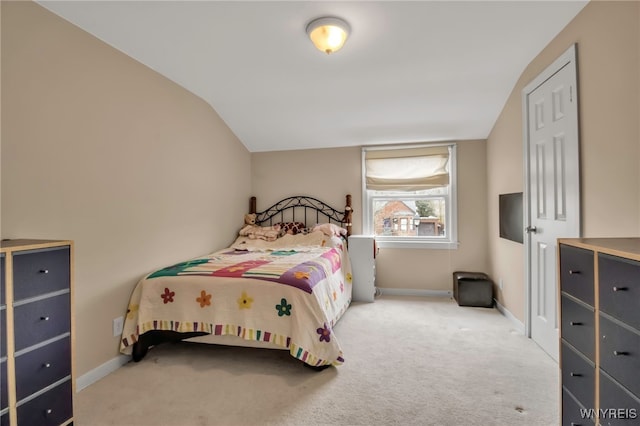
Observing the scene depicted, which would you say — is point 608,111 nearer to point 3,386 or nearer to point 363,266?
point 363,266

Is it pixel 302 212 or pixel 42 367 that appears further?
pixel 302 212

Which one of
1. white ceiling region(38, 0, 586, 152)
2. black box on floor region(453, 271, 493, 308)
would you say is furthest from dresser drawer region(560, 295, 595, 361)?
black box on floor region(453, 271, 493, 308)

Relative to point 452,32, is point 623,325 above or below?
below

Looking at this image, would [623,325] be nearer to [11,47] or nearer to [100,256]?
[100,256]

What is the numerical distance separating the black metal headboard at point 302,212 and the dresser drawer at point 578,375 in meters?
2.90

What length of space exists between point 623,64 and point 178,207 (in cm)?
331

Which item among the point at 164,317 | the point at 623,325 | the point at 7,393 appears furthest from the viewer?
the point at 164,317

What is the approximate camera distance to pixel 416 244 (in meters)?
4.04

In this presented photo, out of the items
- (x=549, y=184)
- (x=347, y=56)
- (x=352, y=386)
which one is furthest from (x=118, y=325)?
(x=549, y=184)

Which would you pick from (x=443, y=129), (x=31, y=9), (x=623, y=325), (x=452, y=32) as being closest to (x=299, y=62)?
(x=452, y=32)

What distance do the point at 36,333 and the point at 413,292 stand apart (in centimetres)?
370

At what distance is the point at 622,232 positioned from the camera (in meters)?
1.62

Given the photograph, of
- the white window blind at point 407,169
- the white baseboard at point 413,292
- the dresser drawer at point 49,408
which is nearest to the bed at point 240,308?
the dresser drawer at point 49,408

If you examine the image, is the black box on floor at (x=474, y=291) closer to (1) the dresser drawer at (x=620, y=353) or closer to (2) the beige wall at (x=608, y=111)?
(2) the beige wall at (x=608, y=111)
